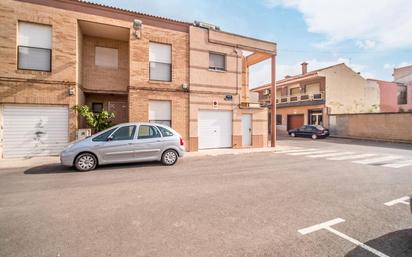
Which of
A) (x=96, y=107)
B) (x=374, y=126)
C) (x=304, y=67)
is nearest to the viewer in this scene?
(x=96, y=107)

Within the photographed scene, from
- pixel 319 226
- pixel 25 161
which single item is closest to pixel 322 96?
pixel 319 226

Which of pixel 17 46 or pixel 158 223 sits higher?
pixel 17 46

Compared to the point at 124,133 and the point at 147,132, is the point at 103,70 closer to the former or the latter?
the point at 124,133

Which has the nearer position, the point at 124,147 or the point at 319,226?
the point at 319,226

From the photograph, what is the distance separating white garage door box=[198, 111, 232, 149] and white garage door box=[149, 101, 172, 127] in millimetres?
1878

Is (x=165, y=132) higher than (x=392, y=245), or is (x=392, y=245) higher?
(x=165, y=132)

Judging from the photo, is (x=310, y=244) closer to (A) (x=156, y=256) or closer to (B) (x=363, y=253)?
(B) (x=363, y=253)

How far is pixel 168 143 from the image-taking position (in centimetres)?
828

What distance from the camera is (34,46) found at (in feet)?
30.8

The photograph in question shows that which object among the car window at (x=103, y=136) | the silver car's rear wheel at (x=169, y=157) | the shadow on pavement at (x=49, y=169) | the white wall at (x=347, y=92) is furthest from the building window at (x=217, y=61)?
the white wall at (x=347, y=92)

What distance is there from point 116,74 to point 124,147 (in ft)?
20.5

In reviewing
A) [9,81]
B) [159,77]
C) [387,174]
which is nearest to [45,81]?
[9,81]

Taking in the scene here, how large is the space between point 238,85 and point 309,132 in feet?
41.7

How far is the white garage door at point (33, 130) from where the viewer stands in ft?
29.8
